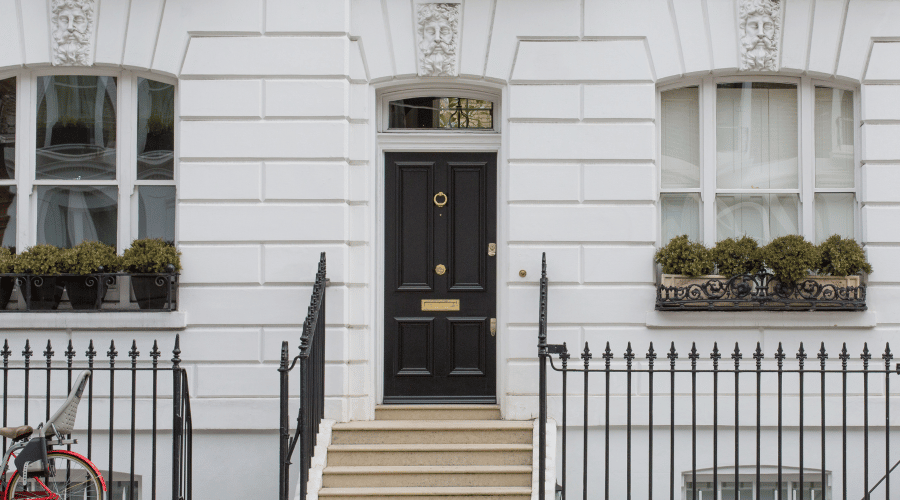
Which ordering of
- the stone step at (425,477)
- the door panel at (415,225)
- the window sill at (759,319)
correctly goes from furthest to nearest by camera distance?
1. the door panel at (415,225)
2. the window sill at (759,319)
3. the stone step at (425,477)

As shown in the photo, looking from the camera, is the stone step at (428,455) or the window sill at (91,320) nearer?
the stone step at (428,455)

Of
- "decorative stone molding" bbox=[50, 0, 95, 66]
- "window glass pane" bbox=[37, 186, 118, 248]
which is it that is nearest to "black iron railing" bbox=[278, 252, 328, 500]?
"window glass pane" bbox=[37, 186, 118, 248]

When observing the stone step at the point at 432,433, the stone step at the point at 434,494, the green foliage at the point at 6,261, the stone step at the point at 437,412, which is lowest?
the stone step at the point at 434,494

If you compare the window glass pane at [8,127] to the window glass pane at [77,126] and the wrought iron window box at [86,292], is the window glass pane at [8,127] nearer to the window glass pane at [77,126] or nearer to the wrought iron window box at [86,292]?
the window glass pane at [77,126]

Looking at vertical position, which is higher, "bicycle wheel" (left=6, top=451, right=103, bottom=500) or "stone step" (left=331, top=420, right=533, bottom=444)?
"stone step" (left=331, top=420, right=533, bottom=444)

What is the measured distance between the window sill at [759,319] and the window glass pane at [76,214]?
4.83 m

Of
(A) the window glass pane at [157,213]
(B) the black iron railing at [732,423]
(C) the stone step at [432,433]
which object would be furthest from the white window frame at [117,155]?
(B) the black iron railing at [732,423]

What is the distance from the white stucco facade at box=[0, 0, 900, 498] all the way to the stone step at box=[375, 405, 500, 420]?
129 mm

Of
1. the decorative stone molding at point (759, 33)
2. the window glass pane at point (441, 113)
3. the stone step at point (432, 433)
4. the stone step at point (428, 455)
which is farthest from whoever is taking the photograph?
the window glass pane at point (441, 113)

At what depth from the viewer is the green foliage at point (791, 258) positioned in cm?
653

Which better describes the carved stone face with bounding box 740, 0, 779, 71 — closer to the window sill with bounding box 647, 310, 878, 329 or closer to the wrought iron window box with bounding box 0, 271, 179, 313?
the window sill with bounding box 647, 310, 878, 329

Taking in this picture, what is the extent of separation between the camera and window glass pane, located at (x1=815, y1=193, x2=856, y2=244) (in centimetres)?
700

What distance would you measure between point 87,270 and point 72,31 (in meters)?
2.06

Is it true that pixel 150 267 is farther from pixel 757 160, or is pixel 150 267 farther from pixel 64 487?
pixel 757 160
